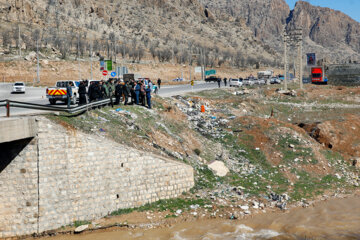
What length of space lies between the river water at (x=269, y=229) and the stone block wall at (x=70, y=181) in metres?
1.09

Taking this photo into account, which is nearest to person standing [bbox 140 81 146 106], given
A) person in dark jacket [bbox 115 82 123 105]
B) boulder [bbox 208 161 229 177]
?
person in dark jacket [bbox 115 82 123 105]

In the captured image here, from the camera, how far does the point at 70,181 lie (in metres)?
13.0

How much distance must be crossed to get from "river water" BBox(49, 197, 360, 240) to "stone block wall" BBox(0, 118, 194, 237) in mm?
1086

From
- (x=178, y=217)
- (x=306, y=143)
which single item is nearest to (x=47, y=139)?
(x=178, y=217)

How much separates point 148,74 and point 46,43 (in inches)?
1008

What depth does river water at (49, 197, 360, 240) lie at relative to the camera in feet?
41.8

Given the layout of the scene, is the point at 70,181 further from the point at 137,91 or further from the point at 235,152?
the point at 235,152

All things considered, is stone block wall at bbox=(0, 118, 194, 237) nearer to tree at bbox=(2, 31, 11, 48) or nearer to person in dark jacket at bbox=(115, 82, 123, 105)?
person in dark jacket at bbox=(115, 82, 123, 105)

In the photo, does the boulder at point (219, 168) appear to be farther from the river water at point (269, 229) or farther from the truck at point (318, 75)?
the truck at point (318, 75)

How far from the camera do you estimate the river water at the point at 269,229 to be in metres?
12.8

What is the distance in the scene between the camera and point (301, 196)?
16.3 m

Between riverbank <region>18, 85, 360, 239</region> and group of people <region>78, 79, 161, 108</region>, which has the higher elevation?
group of people <region>78, 79, 161, 108</region>

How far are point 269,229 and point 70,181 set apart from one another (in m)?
7.81

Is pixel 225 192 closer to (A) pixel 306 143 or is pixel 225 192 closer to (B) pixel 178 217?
(B) pixel 178 217
